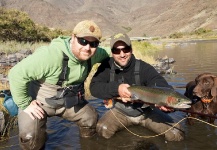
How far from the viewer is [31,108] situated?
4691 mm

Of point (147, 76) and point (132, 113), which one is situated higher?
point (147, 76)

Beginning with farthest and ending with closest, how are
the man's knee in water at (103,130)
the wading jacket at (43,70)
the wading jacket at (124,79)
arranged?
the man's knee in water at (103,130) < the wading jacket at (124,79) < the wading jacket at (43,70)

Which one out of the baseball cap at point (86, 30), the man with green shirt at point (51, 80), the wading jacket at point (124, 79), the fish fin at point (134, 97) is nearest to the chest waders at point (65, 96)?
the man with green shirt at point (51, 80)

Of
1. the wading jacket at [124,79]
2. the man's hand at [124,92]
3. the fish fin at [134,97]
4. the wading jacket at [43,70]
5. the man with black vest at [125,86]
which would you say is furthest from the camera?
the wading jacket at [124,79]

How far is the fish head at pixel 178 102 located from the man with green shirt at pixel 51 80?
164 centimetres

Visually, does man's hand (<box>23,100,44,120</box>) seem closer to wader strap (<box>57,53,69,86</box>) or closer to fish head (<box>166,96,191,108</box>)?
wader strap (<box>57,53,69,86</box>)

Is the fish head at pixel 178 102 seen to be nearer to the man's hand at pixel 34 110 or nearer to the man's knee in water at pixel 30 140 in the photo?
the man's hand at pixel 34 110

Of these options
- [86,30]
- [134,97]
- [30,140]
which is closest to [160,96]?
[134,97]

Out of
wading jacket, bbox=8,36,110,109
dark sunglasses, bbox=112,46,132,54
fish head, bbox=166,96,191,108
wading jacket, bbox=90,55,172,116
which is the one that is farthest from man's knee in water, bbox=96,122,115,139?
fish head, bbox=166,96,191,108

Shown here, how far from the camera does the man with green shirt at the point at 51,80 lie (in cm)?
443

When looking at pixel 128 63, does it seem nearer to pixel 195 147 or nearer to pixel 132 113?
pixel 132 113

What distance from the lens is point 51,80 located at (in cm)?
477

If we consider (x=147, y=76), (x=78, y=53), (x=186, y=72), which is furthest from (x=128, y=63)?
(x=186, y=72)

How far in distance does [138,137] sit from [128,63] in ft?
5.90
